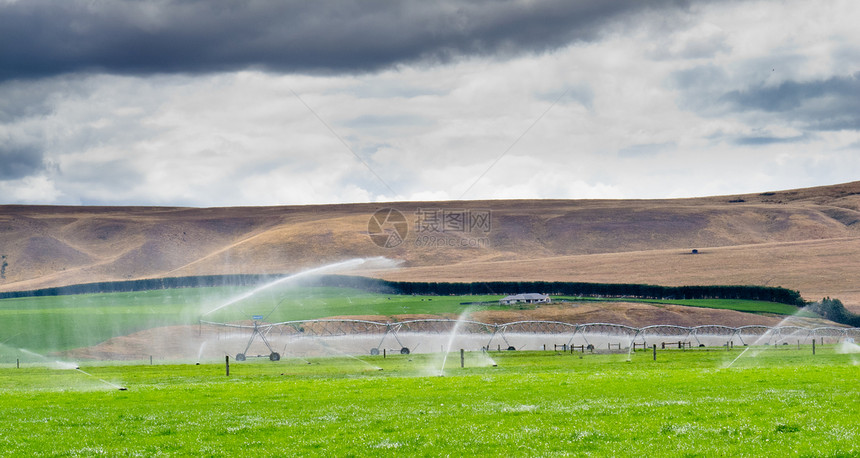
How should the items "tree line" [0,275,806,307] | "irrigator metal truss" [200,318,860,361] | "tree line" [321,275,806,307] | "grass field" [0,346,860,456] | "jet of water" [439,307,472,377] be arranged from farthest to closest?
"tree line" [321,275,806,307]
"tree line" [0,275,806,307]
"irrigator metal truss" [200,318,860,361]
"jet of water" [439,307,472,377]
"grass field" [0,346,860,456]

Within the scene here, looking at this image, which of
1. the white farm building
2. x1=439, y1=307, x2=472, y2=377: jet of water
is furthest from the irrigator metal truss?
the white farm building

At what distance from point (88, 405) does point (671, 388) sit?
23.1 metres

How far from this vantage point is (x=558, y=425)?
2241 cm

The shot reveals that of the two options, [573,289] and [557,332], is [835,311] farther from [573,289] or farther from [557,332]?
[573,289]

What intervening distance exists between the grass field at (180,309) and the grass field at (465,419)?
85483 mm

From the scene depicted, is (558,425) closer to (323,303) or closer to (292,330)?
(292,330)

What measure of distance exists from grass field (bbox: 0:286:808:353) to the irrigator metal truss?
12.8 meters

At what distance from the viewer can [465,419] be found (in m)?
24.0

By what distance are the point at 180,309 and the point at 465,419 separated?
427ft

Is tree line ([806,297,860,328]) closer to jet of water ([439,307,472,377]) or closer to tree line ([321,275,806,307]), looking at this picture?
tree line ([321,275,806,307])

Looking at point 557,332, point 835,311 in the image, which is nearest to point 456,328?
point 557,332

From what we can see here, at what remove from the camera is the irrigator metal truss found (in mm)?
108062

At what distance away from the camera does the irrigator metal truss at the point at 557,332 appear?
108062 mm

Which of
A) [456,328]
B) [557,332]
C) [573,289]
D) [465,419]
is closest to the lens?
[465,419]
